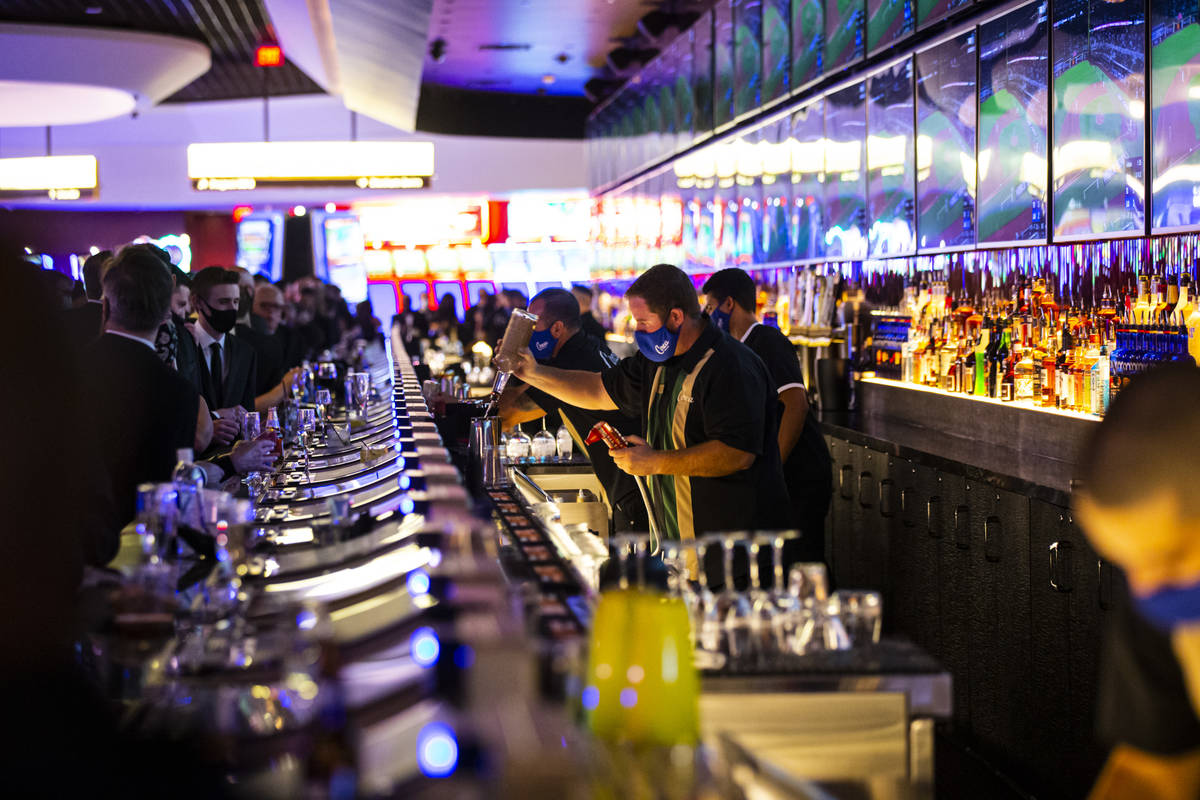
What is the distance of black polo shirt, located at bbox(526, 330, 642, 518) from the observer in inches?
206

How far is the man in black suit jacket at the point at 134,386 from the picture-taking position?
358 cm

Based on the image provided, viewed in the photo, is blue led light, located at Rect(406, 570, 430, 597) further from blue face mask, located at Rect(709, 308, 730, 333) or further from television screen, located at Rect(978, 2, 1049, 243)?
television screen, located at Rect(978, 2, 1049, 243)

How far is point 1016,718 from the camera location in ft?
Answer: 14.7

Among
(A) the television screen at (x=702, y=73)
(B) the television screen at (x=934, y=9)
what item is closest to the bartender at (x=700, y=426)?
(B) the television screen at (x=934, y=9)

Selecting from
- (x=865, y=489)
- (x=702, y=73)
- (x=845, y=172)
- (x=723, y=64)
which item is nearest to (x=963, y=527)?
(x=865, y=489)

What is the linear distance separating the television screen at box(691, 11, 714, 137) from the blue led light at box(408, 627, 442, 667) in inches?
355

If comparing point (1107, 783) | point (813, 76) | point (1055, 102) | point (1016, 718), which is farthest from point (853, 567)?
point (1107, 783)

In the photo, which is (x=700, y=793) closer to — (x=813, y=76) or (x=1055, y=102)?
(x=1055, y=102)

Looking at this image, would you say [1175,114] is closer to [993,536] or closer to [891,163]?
[993,536]

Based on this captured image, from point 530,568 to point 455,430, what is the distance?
3.43 metres

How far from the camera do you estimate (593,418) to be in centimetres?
554

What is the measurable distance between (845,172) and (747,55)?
2183mm

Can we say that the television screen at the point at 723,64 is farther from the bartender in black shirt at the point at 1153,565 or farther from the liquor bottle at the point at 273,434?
the bartender in black shirt at the point at 1153,565

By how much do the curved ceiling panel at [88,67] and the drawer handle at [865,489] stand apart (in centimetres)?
940
